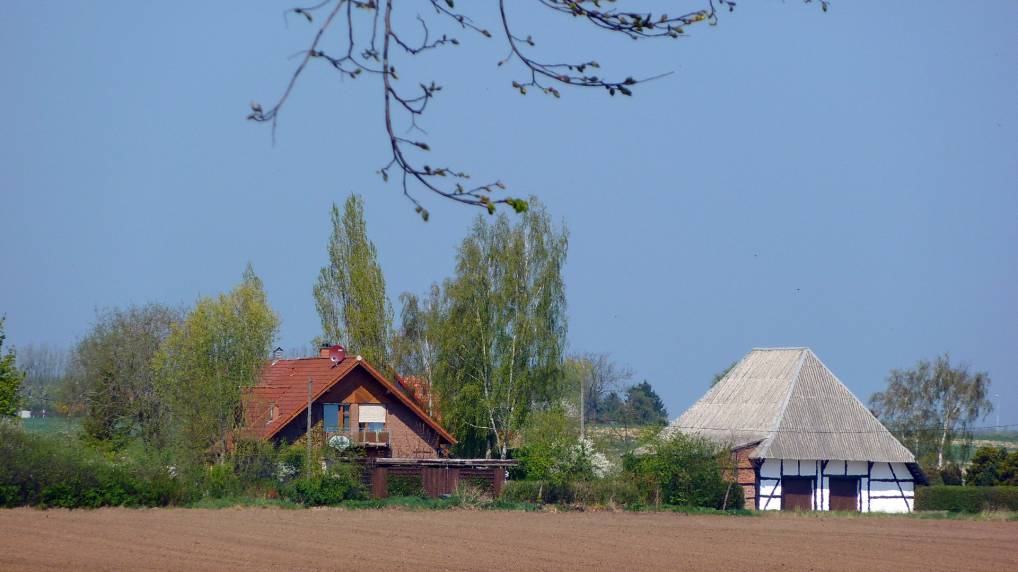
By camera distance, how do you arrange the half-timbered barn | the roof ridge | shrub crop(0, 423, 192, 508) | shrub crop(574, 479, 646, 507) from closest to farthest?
shrub crop(0, 423, 192, 508) → shrub crop(574, 479, 646, 507) → the half-timbered barn → the roof ridge

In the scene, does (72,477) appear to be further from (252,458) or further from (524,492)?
(524,492)

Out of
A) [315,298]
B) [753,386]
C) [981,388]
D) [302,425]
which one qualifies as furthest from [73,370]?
[981,388]

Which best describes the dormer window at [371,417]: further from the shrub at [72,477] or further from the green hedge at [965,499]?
the green hedge at [965,499]

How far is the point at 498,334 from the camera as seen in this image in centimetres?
5078

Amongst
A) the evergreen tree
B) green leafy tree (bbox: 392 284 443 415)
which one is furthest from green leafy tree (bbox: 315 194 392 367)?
Answer: the evergreen tree

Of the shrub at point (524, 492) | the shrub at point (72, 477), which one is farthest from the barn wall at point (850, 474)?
the shrub at point (72, 477)

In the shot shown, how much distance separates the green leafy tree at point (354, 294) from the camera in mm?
55594

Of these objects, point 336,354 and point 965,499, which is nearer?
point 965,499

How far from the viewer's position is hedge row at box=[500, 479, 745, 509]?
40.0 m

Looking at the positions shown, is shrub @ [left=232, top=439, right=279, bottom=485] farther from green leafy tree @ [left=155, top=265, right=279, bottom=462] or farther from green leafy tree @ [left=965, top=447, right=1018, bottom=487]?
green leafy tree @ [left=965, top=447, right=1018, bottom=487]

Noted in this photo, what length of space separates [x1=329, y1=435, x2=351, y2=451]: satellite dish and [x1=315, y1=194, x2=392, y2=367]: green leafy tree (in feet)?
41.6

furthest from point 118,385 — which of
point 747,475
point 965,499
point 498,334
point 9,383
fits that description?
point 965,499

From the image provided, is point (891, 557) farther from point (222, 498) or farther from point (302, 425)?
point (302, 425)

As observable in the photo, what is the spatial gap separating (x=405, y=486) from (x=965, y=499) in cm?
2138
